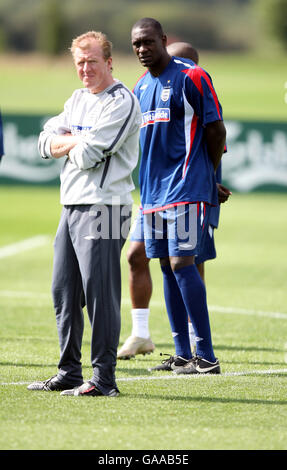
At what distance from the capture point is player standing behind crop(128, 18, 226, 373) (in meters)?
6.57

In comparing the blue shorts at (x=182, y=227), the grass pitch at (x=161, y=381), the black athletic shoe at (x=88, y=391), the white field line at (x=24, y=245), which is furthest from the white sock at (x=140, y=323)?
the white field line at (x=24, y=245)

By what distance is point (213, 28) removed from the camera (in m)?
115

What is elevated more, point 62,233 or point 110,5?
point 110,5

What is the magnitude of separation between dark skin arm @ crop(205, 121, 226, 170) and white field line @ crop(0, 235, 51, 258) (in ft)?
26.3

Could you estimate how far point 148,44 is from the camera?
22.0ft

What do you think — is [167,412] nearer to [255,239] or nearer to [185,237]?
[185,237]

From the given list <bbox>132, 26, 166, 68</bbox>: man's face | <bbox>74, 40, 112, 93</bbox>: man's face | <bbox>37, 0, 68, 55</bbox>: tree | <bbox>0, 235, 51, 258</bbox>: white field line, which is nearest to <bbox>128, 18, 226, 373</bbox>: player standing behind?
<bbox>132, 26, 166, 68</bbox>: man's face

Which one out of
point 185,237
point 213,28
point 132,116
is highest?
point 213,28

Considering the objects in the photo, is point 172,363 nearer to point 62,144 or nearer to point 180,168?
point 180,168

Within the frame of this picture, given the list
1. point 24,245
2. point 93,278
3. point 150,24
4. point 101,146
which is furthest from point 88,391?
point 24,245

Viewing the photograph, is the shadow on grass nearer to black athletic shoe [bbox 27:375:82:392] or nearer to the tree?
black athletic shoe [bbox 27:375:82:392]

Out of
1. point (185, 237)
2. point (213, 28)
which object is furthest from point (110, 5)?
point (185, 237)

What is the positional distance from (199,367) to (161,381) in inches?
13.3

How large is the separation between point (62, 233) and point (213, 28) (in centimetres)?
11251
